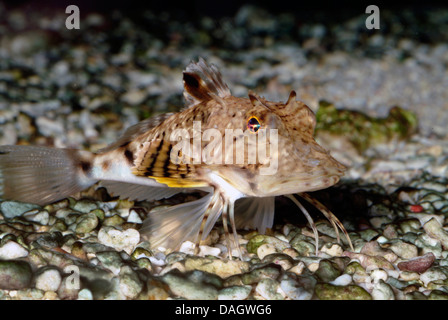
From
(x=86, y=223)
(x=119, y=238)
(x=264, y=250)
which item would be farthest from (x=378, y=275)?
(x=86, y=223)

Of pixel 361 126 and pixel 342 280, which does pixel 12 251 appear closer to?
pixel 342 280

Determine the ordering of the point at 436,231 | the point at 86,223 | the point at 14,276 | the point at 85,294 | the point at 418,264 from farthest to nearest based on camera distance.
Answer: the point at 436,231, the point at 86,223, the point at 418,264, the point at 14,276, the point at 85,294

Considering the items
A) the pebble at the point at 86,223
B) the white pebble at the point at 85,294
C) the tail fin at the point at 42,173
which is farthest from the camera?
the tail fin at the point at 42,173

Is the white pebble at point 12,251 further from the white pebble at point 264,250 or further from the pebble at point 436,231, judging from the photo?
the pebble at point 436,231

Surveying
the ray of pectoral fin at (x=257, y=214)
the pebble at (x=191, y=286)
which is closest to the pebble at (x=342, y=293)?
the pebble at (x=191, y=286)

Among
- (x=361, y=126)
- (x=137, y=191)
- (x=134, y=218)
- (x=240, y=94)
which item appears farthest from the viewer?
(x=240, y=94)

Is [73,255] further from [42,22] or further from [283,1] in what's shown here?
[283,1]

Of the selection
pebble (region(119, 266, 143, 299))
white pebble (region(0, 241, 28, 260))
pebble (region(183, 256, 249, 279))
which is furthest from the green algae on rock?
white pebble (region(0, 241, 28, 260))
